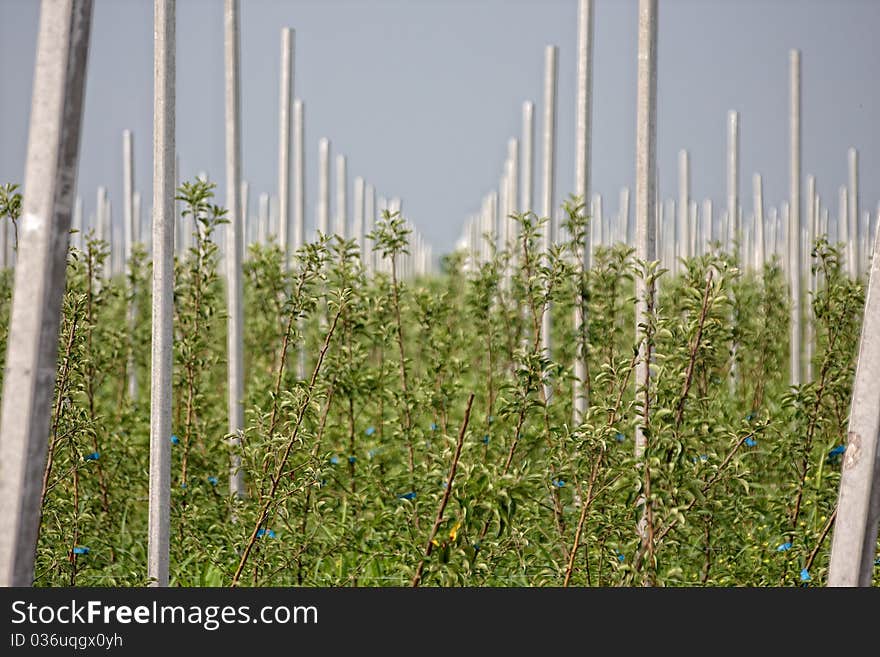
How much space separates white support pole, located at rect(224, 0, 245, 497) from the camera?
5406mm

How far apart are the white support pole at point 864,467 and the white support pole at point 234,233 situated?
326 cm

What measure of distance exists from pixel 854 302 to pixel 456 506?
242 cm

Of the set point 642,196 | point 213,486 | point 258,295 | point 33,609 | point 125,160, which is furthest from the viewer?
point 125,160

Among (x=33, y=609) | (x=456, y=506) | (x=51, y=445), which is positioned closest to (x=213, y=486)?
(x=51, y=445)

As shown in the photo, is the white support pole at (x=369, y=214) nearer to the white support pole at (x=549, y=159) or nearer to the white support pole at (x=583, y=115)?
the white support pole at (x=549, y=159)

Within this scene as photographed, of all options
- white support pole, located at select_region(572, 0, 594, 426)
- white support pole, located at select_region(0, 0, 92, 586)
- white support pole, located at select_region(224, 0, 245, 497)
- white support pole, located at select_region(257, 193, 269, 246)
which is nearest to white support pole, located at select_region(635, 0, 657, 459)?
white support pole, located at select_region(572, 0, 594, 426)

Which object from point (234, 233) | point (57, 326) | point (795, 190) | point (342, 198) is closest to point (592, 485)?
point (57, 326)

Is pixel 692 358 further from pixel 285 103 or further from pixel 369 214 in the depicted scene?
pixel 369 214

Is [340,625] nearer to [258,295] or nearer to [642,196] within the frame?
[642,196]

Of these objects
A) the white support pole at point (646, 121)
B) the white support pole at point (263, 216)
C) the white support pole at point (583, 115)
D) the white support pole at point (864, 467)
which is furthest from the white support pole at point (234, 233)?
the white support pole at point (263, 216)

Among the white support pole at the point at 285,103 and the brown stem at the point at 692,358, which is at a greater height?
the white support pole at the point at 285,103

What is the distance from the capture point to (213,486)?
5.33 m

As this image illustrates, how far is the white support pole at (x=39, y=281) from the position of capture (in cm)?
262

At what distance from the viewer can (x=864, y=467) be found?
9.74 ft
